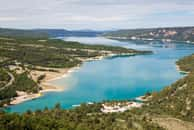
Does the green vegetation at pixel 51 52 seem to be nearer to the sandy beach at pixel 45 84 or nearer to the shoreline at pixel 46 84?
the shoreline at pixel 46 84

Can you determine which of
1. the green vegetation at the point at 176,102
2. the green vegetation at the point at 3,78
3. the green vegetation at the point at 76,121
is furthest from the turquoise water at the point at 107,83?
the green vegetation at the point at 76,121

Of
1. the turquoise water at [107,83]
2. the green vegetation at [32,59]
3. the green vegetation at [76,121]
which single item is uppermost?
the green vegetation at [76,121]

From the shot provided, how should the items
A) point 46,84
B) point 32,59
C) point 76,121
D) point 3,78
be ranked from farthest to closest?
point 32,59 < point 46,84 < point 3,78 < point 76,121

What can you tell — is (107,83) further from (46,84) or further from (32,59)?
(32,59)

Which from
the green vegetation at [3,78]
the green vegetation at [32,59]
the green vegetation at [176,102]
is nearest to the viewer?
the green vegetation at [176,102]

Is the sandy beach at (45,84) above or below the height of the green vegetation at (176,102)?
below

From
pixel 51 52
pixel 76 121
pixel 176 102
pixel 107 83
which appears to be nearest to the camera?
pixel 76 121

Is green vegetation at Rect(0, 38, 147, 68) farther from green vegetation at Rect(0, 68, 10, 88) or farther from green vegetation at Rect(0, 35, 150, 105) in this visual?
green vegetation at Rect(0, 68, 10, 88)

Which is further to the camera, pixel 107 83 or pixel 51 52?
pixel 51 52

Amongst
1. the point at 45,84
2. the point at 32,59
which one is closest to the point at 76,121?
the point at 45,84

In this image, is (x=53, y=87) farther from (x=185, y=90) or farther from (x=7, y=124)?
(x=7, y=124)

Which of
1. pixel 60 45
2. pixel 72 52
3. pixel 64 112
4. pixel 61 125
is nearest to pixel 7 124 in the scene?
pixel 61 125

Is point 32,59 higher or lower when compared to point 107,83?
higher
